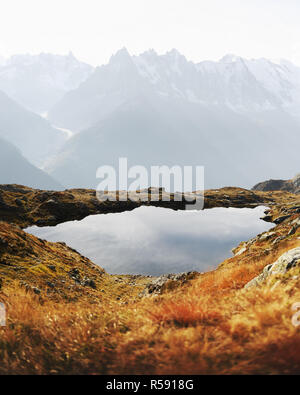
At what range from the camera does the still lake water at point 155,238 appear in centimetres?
3788

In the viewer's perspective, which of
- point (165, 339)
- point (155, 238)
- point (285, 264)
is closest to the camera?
point (165, 339)

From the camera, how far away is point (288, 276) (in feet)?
19.5

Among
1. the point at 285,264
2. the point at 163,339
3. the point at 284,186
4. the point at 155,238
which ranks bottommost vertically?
the point at 155,238

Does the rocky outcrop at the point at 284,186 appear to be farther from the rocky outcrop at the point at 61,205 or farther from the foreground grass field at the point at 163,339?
the foreground grass field at the point at 163,339

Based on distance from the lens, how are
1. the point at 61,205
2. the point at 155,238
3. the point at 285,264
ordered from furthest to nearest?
1. the point at 61,205
2. the point at 155,238
3. the point at 285,264

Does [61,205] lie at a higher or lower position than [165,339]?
higher

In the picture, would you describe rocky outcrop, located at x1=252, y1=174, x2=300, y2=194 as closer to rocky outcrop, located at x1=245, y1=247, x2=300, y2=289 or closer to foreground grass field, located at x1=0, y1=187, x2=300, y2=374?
rocky outcrop, located at x1=245, y1=247, x2=300, y2=289

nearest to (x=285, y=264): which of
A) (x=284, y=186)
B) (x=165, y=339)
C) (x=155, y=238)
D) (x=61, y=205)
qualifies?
(x=165, y=339)

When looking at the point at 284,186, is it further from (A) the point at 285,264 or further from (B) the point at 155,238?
(A) the point at 285,264

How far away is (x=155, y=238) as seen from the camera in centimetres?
4944

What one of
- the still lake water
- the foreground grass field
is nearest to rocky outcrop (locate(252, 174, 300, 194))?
the still lake water

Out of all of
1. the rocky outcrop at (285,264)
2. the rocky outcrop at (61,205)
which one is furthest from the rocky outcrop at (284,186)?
the rocky outcrop at (285,264)

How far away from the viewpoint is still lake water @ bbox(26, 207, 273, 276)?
37875mm
